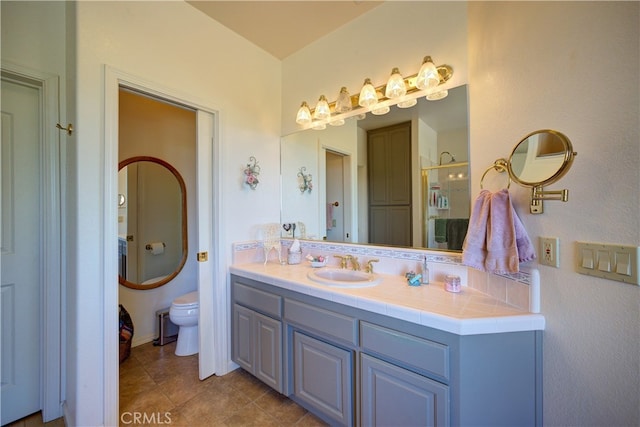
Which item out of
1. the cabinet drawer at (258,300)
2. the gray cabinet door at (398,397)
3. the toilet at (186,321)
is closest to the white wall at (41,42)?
the toilet at (186,321)

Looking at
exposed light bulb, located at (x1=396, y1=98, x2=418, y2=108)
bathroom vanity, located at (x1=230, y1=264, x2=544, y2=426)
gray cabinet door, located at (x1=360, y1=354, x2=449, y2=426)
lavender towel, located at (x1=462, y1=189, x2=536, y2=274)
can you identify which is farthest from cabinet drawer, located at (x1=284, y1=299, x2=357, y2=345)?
exposed light bulb, located at (x1=396, y1=98, x2=418, y2=108)

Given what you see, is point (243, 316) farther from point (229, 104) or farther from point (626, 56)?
point (626, 56)

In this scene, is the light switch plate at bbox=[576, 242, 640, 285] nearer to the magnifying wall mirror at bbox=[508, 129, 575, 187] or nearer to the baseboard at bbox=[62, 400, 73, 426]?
the magnifying wall mirror at bbox=[508, 129, 575, 187]

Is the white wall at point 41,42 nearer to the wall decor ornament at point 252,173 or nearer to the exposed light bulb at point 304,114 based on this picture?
the wall decor ornament at point 252,173

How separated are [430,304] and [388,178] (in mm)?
958

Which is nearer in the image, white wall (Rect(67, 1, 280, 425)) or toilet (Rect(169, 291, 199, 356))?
white wall (Rect(67, 1, 280, 425))

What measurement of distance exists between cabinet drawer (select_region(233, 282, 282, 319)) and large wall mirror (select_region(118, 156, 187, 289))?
1160mm

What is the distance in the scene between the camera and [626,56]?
30.3 inches

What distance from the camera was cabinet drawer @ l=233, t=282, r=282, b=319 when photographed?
1.64 meters

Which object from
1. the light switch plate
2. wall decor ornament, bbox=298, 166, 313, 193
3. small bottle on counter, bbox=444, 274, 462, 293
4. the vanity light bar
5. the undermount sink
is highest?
the vanity light bar

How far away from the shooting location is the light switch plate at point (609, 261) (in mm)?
751

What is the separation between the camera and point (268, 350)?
1.69m

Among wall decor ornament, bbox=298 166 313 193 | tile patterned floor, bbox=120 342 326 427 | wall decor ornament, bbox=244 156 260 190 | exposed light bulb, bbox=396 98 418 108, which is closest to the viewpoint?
tile patterned floor, bbox=120 342 326 427

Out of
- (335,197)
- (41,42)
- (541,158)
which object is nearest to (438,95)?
(541,158)
